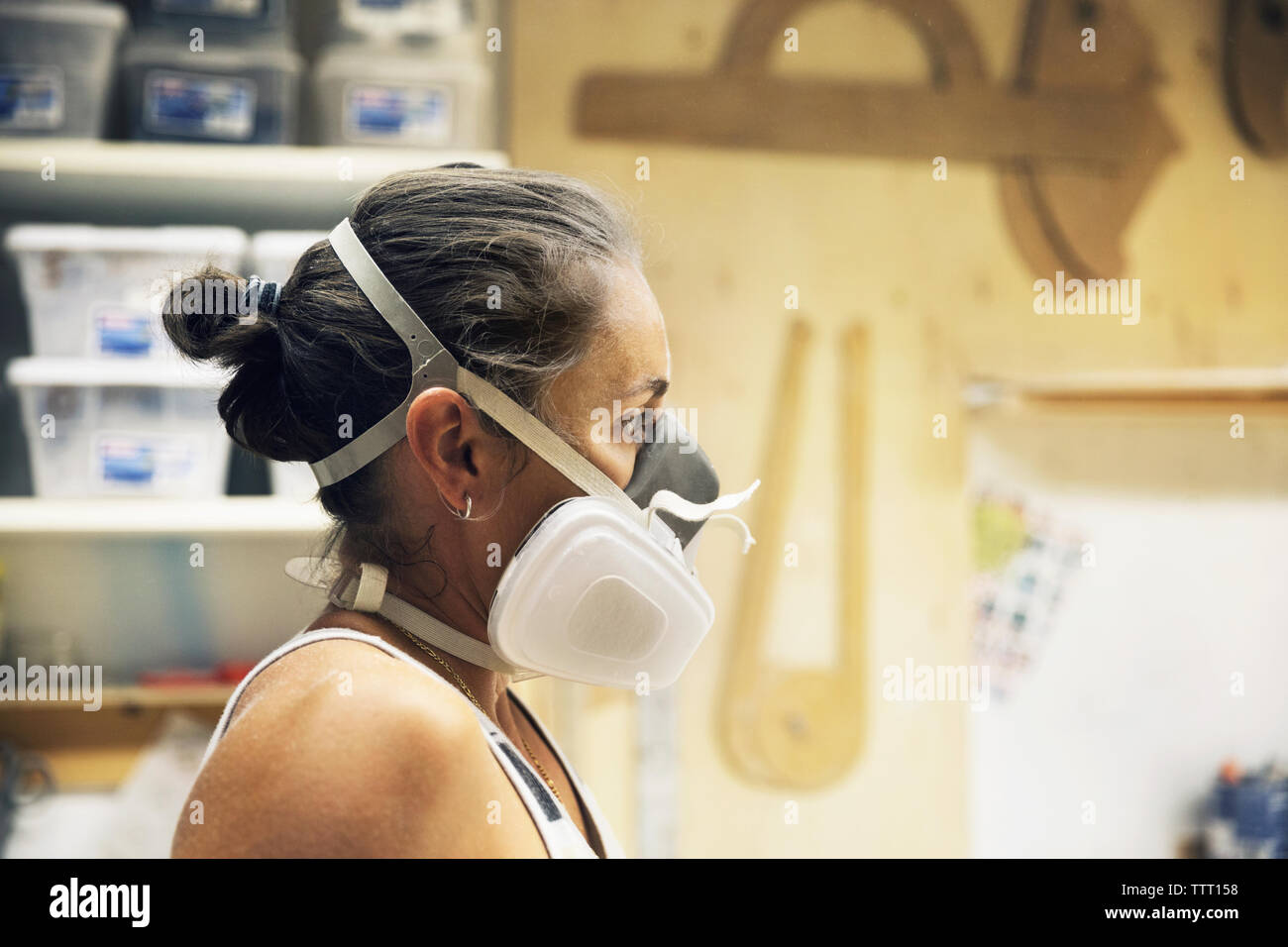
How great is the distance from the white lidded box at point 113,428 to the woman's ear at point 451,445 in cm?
83

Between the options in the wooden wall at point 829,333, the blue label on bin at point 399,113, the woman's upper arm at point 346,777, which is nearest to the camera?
the woman's upper arm at point 346,777

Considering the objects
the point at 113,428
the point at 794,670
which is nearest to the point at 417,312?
the point at 113,428

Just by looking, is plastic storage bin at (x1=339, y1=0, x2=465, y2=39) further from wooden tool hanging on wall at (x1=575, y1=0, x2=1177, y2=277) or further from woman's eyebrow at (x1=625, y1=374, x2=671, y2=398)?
woman's eyebrow at (x1=625, y1=374, x2=671, y2=398)

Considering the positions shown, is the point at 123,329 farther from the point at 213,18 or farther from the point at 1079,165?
the point at 1079,165

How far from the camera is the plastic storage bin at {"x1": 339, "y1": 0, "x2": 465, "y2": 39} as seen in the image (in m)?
1.42

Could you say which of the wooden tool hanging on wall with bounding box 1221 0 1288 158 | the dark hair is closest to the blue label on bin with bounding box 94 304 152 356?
the dark hair

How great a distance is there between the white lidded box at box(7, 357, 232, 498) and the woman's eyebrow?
0.87 meters

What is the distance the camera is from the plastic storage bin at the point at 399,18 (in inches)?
55.9

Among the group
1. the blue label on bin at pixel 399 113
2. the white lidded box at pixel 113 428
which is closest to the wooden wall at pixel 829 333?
the blue label on bin at pixel 399 113

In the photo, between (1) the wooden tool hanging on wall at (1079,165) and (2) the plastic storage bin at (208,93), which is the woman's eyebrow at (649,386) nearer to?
(2) the plastic storage bin at (208,93)

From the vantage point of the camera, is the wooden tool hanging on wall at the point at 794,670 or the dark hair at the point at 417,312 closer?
the dark hair at the point at 417,312

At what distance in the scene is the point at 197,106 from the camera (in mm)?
1377
